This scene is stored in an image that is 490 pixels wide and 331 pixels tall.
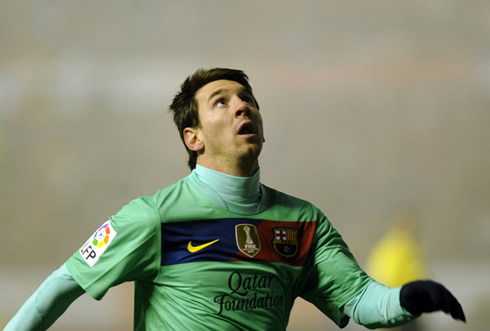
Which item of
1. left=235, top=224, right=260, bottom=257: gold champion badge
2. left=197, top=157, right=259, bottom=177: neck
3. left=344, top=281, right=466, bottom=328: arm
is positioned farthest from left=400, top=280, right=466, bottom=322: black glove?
left=197, top=157, right=259, bottom=177: neck

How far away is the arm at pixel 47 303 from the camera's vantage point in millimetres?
1479

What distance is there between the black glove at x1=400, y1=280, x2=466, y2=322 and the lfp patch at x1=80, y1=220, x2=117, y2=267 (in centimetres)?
67

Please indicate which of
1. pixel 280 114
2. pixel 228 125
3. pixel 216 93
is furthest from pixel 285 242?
pixel 280 114

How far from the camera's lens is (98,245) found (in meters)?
1.51

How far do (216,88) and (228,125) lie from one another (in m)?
0.13

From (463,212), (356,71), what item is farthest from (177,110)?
(463,212)

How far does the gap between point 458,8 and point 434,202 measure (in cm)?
101

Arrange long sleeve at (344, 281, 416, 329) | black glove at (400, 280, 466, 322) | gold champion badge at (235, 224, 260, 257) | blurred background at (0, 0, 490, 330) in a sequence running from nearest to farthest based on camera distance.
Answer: black glove at (400, 280, 466, 322)
long sleeve at (344, 281, 416, 329)
gold champion badge at (235, 224, 260, 257)
blurred background at (0, 0, 490, 330)

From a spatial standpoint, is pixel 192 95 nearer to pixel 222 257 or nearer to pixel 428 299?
pixel 222 257

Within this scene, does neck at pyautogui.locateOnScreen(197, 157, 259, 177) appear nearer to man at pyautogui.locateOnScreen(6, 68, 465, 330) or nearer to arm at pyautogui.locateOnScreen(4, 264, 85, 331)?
man at pyautogui.locateOnScreen(6, 68, 465, 330)

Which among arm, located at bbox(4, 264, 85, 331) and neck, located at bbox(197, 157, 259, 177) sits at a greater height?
neck, located at bbox(197, 157, 259, 177)

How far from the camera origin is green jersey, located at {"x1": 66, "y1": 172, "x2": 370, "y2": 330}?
149 cm

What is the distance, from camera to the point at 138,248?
1.48m

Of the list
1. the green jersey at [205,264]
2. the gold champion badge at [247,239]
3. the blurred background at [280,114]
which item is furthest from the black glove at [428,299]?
the blurred background at [280,114]
